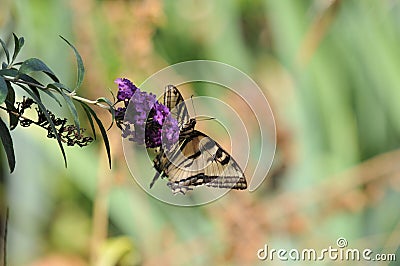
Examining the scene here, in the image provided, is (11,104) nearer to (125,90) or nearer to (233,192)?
(125,90)

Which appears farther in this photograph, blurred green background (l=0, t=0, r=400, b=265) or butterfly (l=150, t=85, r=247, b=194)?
blurred green background (l=0, t=0, r=400, b=265)

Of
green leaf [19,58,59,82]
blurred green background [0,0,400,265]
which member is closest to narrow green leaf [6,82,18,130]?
green leaf [19,58,59,82]

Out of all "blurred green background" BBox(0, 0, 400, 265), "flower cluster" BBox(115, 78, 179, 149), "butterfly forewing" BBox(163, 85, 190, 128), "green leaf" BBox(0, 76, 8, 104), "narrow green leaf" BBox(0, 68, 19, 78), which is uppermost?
"blurred green background" BBox(0, 0, 400, 265)

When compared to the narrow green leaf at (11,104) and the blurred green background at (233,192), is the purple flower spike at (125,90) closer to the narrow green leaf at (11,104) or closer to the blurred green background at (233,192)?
the narrow green leaf at (11,104)

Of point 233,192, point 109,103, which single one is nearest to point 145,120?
point 109,103

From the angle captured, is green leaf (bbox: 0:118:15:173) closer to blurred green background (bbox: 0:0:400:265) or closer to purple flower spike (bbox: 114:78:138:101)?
purple flower spike (bbox: 114:78:138:101)

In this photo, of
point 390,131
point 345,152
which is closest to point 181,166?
point 345,152

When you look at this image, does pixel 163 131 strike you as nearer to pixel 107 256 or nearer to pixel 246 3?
pixel 107 256
